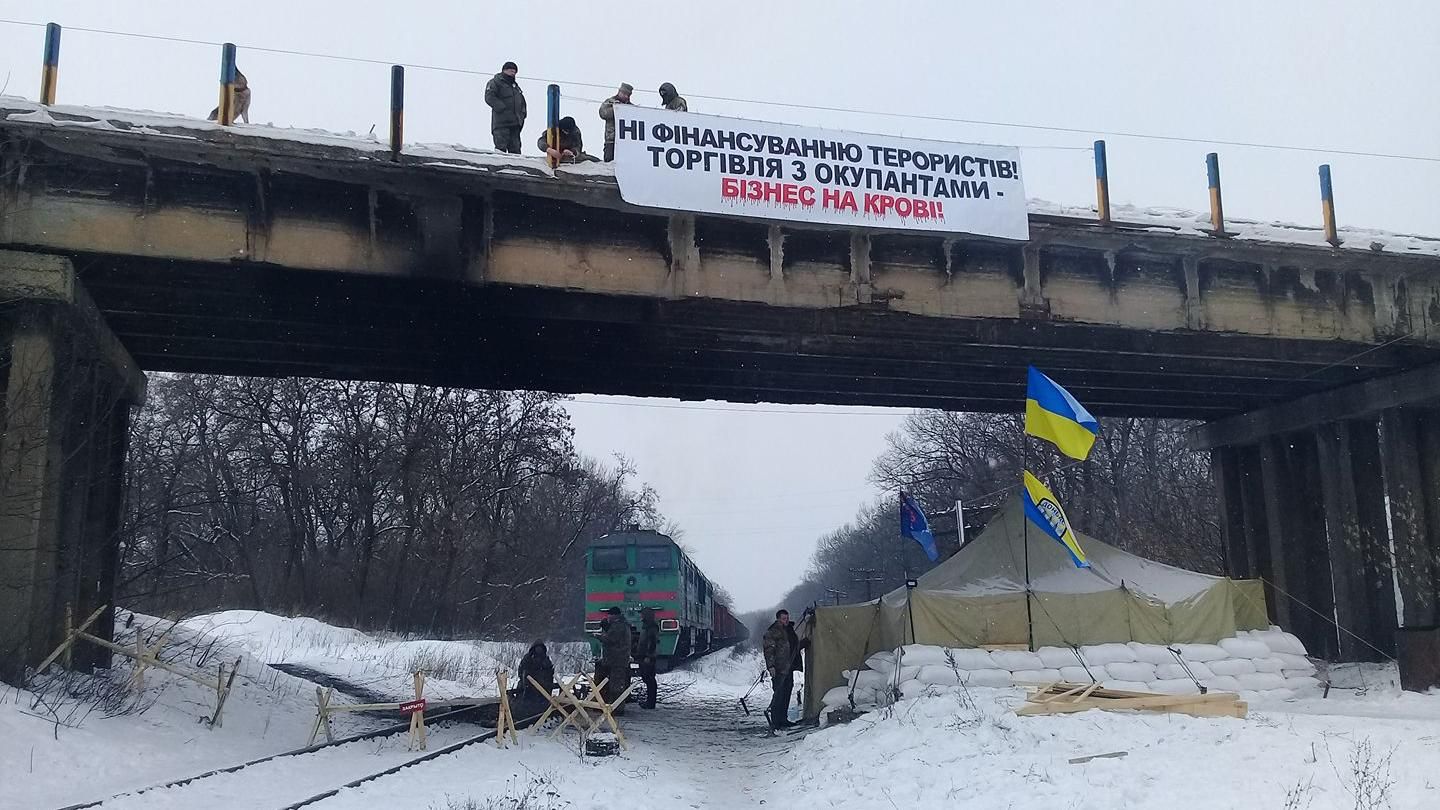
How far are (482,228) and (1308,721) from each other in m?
11.9

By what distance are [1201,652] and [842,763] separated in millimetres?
7016

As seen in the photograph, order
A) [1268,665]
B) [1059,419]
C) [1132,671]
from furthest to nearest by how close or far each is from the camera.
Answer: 1. [1268,665]
2. [1132,671]
3. [1059,419]

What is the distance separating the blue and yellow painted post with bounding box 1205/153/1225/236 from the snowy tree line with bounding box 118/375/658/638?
98.2ft

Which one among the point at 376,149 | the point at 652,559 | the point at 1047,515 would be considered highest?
the point at 376,149

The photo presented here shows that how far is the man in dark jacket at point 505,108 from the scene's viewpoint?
1761cm

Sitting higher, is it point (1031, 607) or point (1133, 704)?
point (1031, 607)

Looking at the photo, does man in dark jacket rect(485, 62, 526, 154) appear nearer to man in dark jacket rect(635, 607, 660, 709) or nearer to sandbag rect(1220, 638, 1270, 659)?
man in dark jacket rect(635, 607, 660, 709)

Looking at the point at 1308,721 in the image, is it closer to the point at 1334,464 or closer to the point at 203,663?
the point at 1334,464

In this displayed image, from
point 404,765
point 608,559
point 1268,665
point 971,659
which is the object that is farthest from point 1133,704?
point 608,559

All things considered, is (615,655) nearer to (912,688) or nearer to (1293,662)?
(912,688)

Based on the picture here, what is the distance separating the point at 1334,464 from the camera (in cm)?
2330

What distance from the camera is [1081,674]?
1631cm

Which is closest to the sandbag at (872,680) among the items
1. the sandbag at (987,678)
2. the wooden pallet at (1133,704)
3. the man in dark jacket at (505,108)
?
the sandbag at (987,678)

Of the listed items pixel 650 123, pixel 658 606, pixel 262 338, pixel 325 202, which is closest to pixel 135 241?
pixel 325 202
